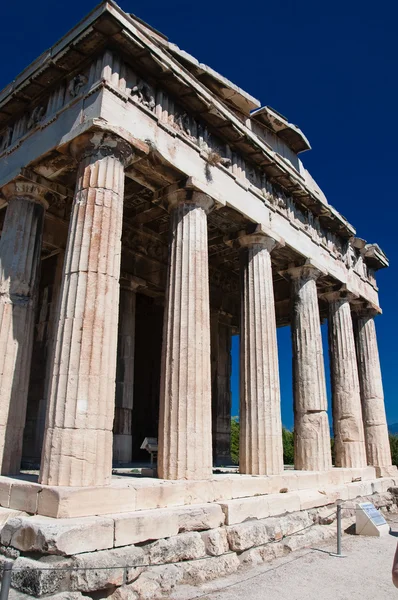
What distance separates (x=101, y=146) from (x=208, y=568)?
774 centimetres

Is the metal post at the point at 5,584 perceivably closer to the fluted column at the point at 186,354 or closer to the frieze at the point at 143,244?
the fluted column at the point at 186,354

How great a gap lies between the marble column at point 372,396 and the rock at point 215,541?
11337 mm

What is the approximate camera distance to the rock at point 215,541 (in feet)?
27.5

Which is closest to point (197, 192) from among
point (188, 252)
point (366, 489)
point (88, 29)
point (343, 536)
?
point (188, 252)

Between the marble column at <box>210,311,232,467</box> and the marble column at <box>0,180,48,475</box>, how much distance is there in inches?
392

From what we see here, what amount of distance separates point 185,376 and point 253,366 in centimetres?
307

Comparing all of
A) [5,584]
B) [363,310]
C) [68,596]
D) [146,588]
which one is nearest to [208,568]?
[146,588]

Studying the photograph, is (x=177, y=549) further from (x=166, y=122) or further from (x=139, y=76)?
(x=139, y=76)

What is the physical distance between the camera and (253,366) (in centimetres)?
1267

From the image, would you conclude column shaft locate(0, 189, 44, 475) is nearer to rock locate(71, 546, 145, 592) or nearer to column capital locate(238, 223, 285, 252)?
rock locate(71, 546, 145, 592)

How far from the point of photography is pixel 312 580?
8.06 m

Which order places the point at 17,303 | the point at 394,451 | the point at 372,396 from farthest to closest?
the point at 394,451 → the point at 372,396 → the point at 17,303

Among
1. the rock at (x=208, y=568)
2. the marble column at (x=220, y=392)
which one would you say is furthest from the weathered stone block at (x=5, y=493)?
the marble column at (x=220, y=392)

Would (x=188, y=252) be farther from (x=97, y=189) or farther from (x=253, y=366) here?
(x=253, y=366)
